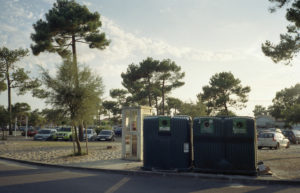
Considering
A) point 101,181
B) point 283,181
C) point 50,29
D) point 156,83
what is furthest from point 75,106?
point 156,83

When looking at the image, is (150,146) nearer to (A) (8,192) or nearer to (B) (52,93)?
(A) (8,192)

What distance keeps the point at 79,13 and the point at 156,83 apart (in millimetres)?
24489

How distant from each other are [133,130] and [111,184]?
19.0ft

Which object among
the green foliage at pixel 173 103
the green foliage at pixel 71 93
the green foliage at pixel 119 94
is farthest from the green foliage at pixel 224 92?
the green foliage at pixel 71 93

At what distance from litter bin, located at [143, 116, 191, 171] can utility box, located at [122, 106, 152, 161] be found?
2.72 meters

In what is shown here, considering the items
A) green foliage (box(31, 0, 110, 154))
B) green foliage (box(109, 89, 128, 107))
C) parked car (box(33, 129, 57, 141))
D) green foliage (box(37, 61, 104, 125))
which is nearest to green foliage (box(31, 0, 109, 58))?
green foliage (box(31, 0, 110, 154))

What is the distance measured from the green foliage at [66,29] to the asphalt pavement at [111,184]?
22.7 m

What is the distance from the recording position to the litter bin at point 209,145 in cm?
1016

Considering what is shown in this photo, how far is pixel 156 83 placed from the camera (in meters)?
53.3

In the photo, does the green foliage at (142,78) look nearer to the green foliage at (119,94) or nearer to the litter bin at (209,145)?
the green foliage at (119,94)

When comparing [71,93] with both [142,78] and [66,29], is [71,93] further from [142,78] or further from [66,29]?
[142,78]

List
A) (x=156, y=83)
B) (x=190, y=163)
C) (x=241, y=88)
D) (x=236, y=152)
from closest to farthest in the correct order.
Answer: (x=236, y=152)
(x=190, y=163)
(x=156, y=83)
(x=241, y=88)

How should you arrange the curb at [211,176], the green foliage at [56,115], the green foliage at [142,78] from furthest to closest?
the green foliage at [142,78], the green foliage at [56,115], the curb at [211,176]

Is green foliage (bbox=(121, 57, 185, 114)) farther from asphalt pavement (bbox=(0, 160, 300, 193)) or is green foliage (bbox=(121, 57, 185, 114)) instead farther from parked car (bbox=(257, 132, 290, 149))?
asphalt pavement (bbox=(0, 160, 300, 193))
